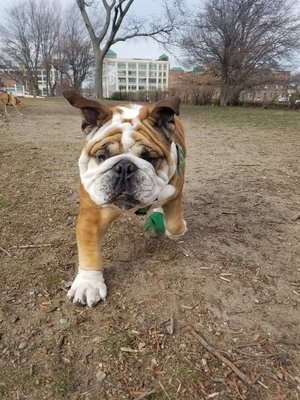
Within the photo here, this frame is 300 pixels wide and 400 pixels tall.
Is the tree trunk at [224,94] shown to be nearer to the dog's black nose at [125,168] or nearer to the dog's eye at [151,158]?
the dog's eye at [151,158]

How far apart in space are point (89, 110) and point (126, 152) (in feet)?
1.16

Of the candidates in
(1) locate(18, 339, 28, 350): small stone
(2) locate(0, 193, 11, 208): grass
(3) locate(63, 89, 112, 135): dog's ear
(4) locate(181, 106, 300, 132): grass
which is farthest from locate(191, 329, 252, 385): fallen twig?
(4) locate(181, 106, 300, 132): grass

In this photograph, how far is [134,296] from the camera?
2.01 meters

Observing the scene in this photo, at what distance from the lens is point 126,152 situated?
175 cm

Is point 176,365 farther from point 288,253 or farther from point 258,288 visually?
point 288,253

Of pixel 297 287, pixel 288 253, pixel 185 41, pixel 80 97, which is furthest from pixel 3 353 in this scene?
pixel 185 41

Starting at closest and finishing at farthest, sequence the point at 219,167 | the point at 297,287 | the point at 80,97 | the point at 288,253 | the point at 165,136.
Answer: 1. the point at 80,97
2. the point at 165,136
3. the point at 297,287
4. the point at 288,253
5. the point at 219,167

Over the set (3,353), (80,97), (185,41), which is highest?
(185,41)

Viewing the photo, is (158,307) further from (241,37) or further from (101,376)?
(241,37)

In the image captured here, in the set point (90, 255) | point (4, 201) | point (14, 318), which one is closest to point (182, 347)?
point (90, 255)

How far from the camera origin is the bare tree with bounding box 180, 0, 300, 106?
24094mm

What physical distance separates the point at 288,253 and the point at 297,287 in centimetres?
47

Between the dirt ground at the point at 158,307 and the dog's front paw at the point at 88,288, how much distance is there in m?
0.05

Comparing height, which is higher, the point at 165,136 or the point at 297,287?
the point at 165,136
